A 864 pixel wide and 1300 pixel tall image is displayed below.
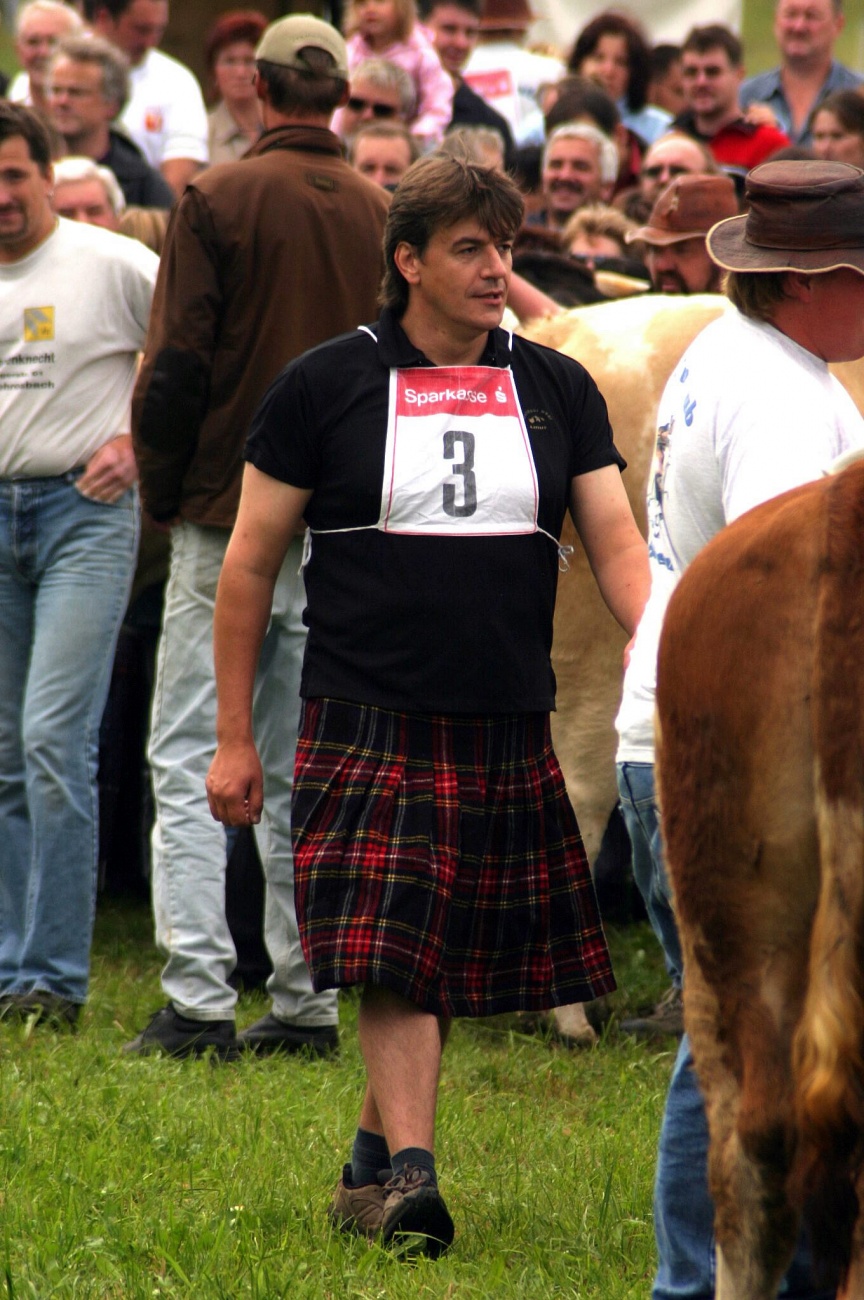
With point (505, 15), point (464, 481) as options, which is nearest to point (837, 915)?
point (464, 481)

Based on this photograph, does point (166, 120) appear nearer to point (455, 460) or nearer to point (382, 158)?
point (382, 158)

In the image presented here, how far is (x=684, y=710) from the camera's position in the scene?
2643 millimetres

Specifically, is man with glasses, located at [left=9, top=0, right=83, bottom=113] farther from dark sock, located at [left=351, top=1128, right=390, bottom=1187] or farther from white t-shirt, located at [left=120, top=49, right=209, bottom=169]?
dark sock, located at [left=351, top=1128, right=390, bottom=1187]

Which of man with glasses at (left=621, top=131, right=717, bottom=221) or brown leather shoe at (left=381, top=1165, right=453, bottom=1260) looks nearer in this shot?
brown leather shoe at (left=381, top=1165, right=453, bottom=1260)

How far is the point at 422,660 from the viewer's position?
3.88 m

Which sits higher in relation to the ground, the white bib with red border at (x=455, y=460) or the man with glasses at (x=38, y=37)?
the man with glasses at (x=38, y=37)

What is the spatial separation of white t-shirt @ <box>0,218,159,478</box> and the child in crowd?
13.1ft

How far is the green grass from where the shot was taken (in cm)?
360

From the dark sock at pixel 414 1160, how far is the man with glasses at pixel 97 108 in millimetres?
6256

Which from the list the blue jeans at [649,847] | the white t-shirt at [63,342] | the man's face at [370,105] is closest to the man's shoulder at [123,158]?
the man's face at [370,105]

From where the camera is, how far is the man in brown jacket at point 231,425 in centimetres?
548

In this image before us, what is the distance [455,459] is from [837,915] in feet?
5.79

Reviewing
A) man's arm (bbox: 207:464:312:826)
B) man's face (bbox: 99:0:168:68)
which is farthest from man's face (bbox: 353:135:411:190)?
man's arm (bbox: 207:464:312:826)

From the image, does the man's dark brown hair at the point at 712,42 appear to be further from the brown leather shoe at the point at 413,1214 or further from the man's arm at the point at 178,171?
the brown leather shoe at the point at 413,1214
